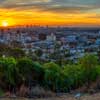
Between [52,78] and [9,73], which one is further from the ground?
[9,73]

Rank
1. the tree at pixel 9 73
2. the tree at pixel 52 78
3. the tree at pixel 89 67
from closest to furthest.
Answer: the tree at pixel 9 73
the tree at pixel 52 78
the tree at pixel 89 67

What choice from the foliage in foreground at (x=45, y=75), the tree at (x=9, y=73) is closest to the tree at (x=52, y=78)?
the foliage in foreground at (x=45, y=75)

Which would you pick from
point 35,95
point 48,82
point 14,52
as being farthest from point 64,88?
point 14,52

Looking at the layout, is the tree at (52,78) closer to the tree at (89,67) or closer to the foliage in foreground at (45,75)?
the foliage in foreground at (45,75)

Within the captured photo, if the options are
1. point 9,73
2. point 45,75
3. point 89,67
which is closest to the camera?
point 9,73

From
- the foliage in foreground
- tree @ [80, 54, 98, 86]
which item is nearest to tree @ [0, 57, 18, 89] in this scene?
the foliage in foreground

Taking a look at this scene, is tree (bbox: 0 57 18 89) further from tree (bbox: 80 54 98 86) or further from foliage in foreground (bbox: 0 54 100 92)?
tree (bbox: 80 54 98 86)

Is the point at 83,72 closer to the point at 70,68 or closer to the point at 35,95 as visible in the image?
the point at 70,68

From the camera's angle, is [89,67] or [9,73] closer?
[9,73]

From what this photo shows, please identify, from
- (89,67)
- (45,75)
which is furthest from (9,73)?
(89,67)

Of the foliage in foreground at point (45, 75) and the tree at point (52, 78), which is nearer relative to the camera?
the foliage in foreground at point (45, 75)

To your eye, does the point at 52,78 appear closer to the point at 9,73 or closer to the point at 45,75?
Answer: the point at 45,75
